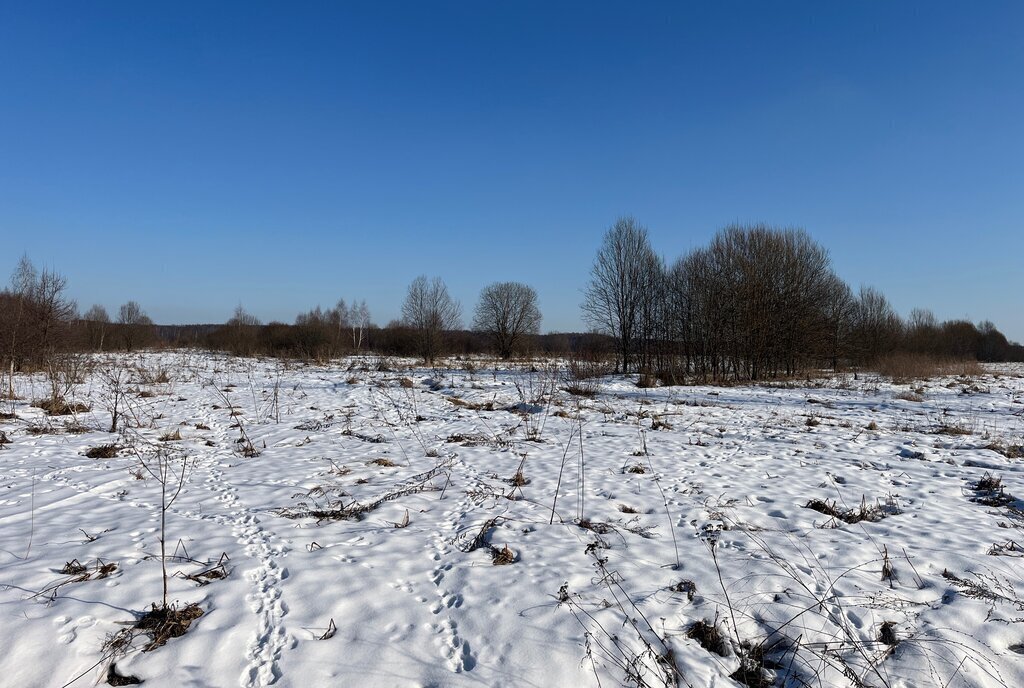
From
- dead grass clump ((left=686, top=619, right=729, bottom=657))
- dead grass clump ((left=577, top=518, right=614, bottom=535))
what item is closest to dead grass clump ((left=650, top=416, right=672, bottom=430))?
dead grass clump ((left=577, top=518, right=614, bottom=535))

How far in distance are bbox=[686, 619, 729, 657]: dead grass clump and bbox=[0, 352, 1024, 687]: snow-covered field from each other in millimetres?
21

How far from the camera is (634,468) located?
6270 millimetres

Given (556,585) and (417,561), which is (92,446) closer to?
(417,561)

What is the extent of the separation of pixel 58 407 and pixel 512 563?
10.8m

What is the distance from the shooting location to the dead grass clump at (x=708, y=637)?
273cm

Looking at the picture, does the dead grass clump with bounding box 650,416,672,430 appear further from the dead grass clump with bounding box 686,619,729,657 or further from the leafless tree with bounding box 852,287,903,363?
the leafless tree with bounding box 852,287,903,363

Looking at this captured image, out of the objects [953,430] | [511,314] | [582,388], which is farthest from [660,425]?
[511,314]

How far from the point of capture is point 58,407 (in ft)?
32.1

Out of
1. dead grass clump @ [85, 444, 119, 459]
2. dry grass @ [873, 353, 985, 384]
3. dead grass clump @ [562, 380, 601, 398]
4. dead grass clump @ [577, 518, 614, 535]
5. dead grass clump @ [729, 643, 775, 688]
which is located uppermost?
dry grass @ [873, 353, 985, 384]

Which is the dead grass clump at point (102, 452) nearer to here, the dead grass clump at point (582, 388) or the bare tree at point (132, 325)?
the dead grass clump at point (582, 388)

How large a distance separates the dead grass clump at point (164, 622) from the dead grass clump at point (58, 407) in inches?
353

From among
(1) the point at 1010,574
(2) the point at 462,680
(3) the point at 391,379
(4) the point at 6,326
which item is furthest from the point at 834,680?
(4) the point at 6,326

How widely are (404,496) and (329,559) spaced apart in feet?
5.01

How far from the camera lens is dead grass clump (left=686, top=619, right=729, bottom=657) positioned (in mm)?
2727
